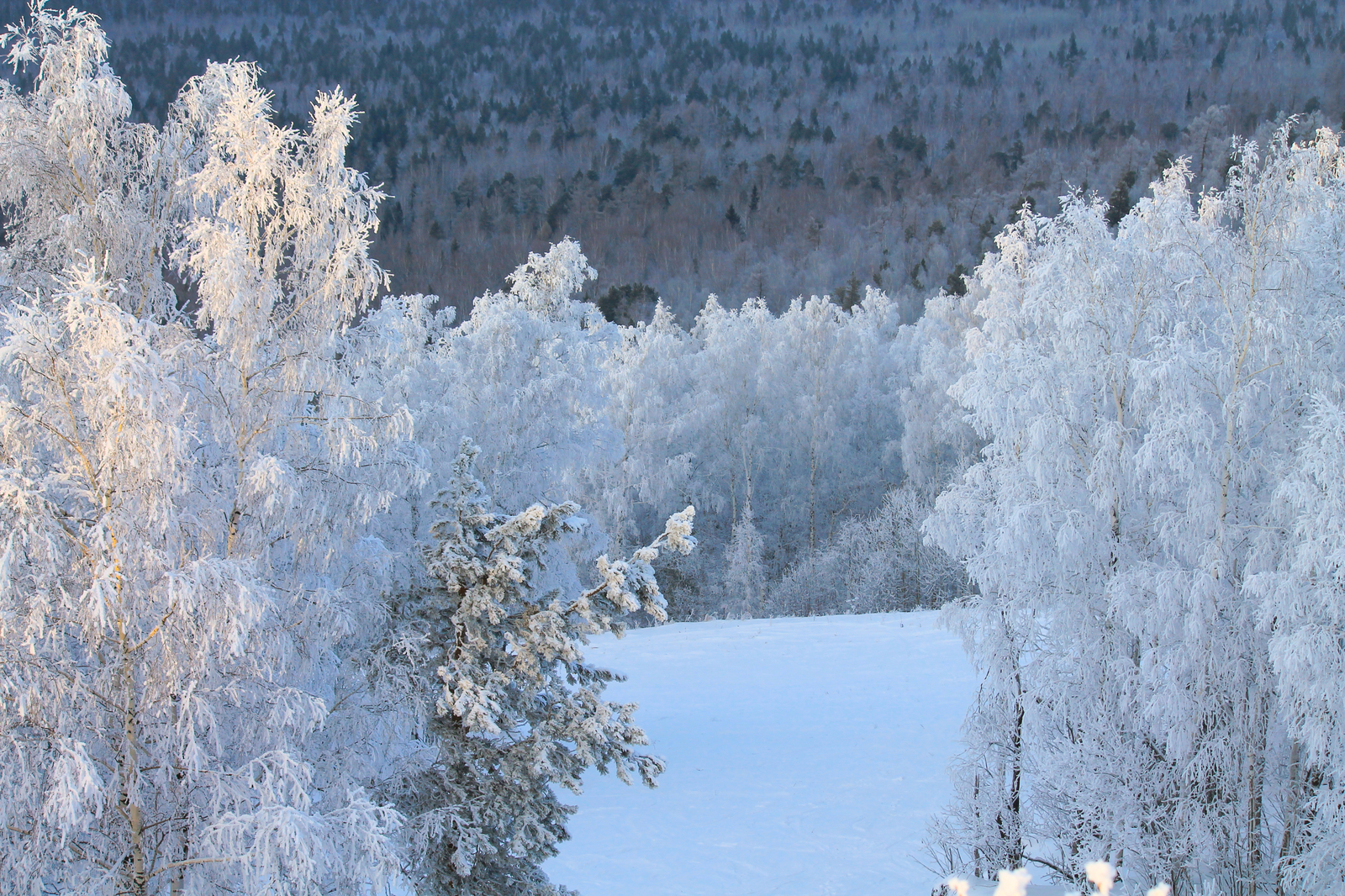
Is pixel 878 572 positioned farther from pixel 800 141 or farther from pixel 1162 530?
pixel 800 141

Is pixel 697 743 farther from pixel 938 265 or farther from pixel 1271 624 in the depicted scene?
pixel 938 265

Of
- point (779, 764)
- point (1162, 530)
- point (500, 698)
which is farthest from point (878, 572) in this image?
point (500, 698)

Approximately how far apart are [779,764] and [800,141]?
456 ft

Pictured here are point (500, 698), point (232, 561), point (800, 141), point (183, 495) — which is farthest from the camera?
point (800, 141)

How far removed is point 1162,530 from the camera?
983 cm

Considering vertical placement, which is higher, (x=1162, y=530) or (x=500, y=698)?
(x=1162, y=530)

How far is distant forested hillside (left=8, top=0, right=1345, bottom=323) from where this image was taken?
8919 cm

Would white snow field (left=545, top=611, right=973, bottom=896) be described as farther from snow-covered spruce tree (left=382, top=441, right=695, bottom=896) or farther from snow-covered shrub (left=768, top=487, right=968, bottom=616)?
snow-covered shrub (left=768, top=487, right=968, bottom=616)

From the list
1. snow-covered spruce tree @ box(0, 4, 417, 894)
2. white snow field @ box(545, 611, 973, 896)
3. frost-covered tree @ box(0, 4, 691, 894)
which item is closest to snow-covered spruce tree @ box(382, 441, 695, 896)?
frost-covered tree @ box(0, 4, 691, 894)

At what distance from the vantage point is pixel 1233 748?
387 inches

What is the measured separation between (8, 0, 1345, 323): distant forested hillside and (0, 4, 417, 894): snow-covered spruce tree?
44838 mm

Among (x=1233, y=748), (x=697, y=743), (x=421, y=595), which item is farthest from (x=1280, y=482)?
(x=697, y=743)

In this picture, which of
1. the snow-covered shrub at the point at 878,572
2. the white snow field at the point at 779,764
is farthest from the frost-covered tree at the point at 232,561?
the snow-covered shrub at the point at 878,572

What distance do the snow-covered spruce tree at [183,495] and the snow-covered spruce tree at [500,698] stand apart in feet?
2.64
